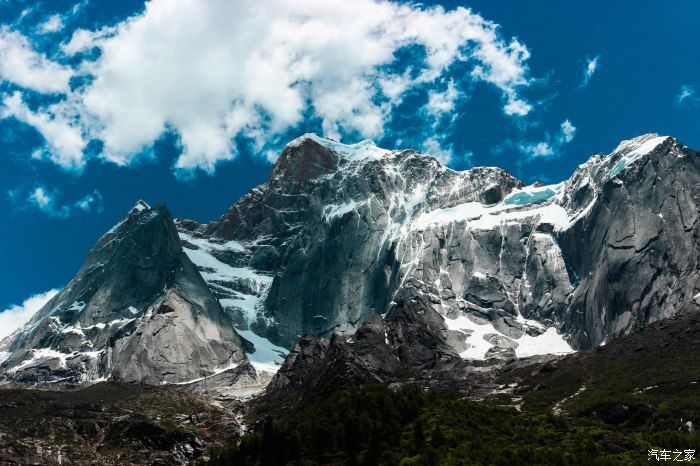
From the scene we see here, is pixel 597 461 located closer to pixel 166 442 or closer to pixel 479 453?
pixel 479 453

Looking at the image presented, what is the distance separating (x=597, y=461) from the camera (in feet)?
343

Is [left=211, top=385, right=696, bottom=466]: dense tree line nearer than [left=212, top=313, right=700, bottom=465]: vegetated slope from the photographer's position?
Yes

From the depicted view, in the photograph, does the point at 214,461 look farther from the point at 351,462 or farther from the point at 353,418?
the point at 351,462

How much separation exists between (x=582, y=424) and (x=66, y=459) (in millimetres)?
101960

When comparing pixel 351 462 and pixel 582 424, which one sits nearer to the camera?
pixel 351 462

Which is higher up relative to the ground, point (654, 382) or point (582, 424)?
point (654, 382)

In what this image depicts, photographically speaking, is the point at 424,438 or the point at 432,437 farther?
the point at 424,438

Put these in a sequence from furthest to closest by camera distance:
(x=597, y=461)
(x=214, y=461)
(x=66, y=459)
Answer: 1. (x=66, y=459)
2. (x=214, y=461)
3. (x=597, y=461)

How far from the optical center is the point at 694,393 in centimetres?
17500

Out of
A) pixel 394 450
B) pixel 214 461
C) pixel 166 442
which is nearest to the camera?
pixel 394 450

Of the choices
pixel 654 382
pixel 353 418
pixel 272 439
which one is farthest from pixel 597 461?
pixel 654 382

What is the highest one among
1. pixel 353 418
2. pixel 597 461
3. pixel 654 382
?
pixel 654 382

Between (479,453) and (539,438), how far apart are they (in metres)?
17.4

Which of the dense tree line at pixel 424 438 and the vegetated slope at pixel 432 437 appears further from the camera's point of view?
the vegetated slope at pixel 432 437
